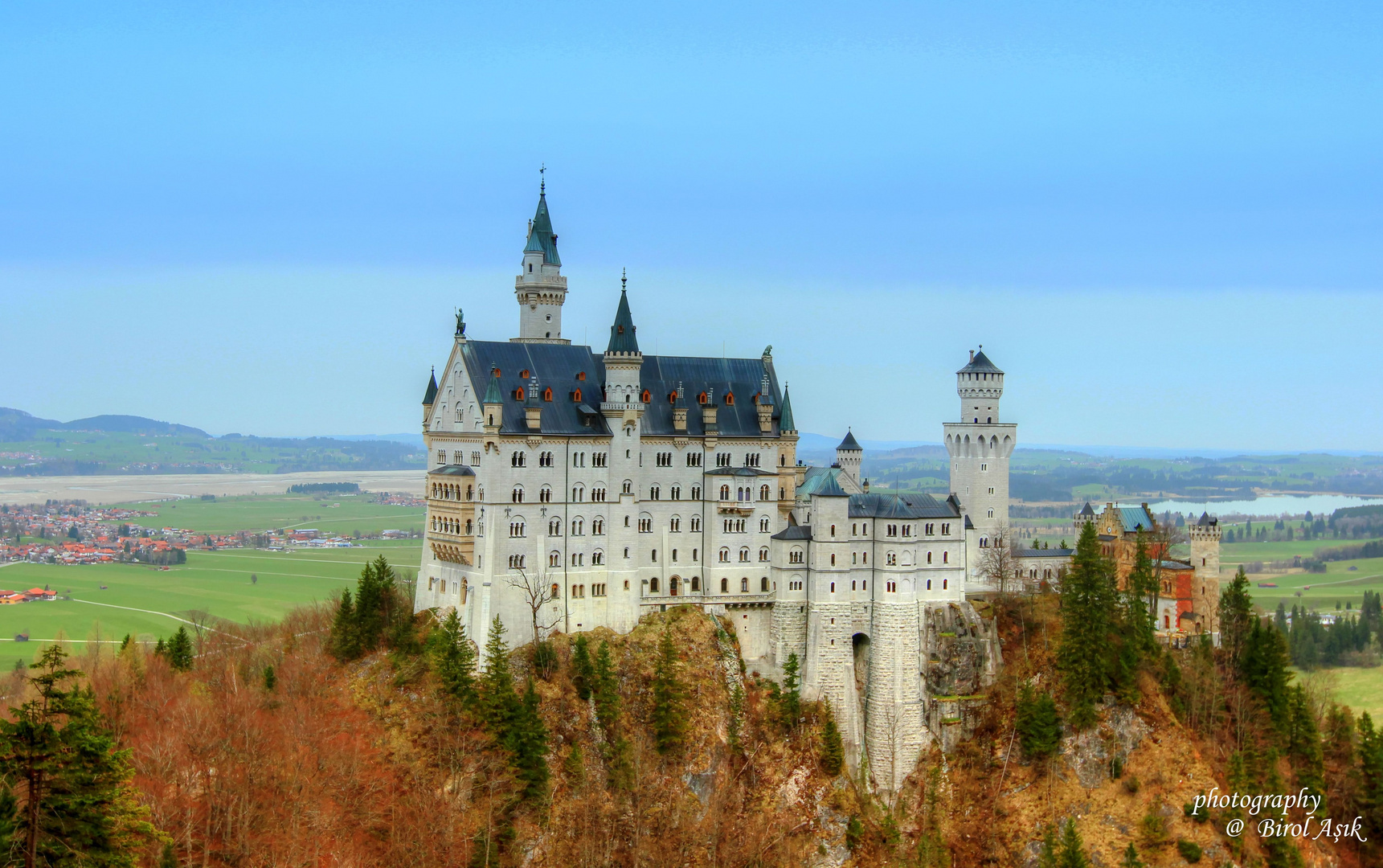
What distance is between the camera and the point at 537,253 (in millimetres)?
100062

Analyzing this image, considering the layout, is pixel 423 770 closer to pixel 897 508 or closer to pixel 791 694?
pixel 791 694

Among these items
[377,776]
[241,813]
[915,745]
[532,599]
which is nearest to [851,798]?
[915,745]

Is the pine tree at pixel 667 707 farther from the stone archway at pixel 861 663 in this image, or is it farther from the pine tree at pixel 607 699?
the stone archway at pixel 861 663

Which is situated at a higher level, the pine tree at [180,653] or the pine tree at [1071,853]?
the pine tree at [180,653]

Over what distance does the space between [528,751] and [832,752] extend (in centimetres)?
2215

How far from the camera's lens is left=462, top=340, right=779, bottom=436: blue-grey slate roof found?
3597 inches

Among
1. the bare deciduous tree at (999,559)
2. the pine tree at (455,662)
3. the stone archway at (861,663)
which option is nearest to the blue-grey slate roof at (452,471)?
the pine tree at (455,662)

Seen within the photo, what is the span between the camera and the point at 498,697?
8219cm

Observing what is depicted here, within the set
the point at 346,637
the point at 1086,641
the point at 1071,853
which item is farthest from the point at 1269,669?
the point at 346,637

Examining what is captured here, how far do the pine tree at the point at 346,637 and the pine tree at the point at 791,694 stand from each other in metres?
29.2

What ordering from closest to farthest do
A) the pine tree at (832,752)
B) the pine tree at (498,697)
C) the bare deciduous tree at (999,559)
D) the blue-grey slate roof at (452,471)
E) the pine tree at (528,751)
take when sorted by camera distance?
the pine tree at (528,751) < the pine tree at (498,697) < the blue-grey slate roof at (452,471) < the pine tree at (832,752) < the bare deciduous tree at (999,559)

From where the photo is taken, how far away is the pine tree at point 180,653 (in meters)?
93.7

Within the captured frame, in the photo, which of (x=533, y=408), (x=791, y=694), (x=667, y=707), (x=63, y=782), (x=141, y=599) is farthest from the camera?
(x=141, y=599)

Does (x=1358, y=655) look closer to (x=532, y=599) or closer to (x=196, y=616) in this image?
(x=532, y=599)
